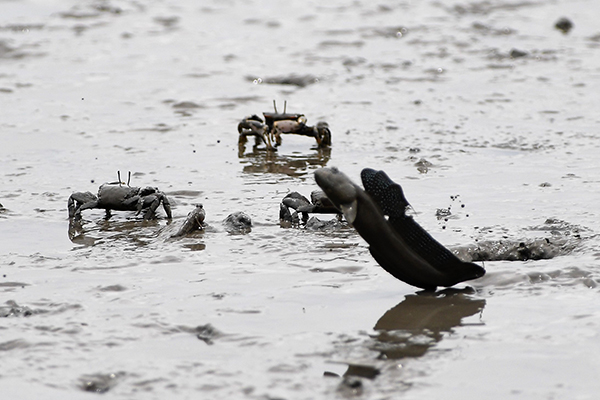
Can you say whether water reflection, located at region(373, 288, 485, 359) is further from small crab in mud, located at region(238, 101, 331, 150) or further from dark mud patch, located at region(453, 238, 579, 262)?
small crab in mud, located at region(238, 101, 331, 150)

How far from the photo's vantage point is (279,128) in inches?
415

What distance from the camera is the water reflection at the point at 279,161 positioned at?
9445mm

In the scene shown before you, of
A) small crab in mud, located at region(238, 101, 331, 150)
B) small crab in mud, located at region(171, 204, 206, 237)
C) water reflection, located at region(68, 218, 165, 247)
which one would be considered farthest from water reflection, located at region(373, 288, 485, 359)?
small crab in mud, located at region(238, 101, 331, 150)

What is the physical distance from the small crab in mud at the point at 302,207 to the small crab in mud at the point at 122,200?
987mm

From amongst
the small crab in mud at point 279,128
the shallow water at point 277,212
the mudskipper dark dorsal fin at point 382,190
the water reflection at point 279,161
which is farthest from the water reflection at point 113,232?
the small crab in mud at point 279,128

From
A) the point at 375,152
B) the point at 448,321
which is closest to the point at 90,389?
the point at 448,321

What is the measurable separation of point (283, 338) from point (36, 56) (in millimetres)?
12443

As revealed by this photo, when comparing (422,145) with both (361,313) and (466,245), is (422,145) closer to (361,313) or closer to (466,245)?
(466,245)

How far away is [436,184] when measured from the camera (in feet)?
28.0

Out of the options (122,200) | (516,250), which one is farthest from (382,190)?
(122,200)

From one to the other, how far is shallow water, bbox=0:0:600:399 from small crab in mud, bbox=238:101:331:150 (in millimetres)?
259

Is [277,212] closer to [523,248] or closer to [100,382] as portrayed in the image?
[523,248]

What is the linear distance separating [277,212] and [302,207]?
0.48m

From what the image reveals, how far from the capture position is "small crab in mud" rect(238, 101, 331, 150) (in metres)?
10.4
